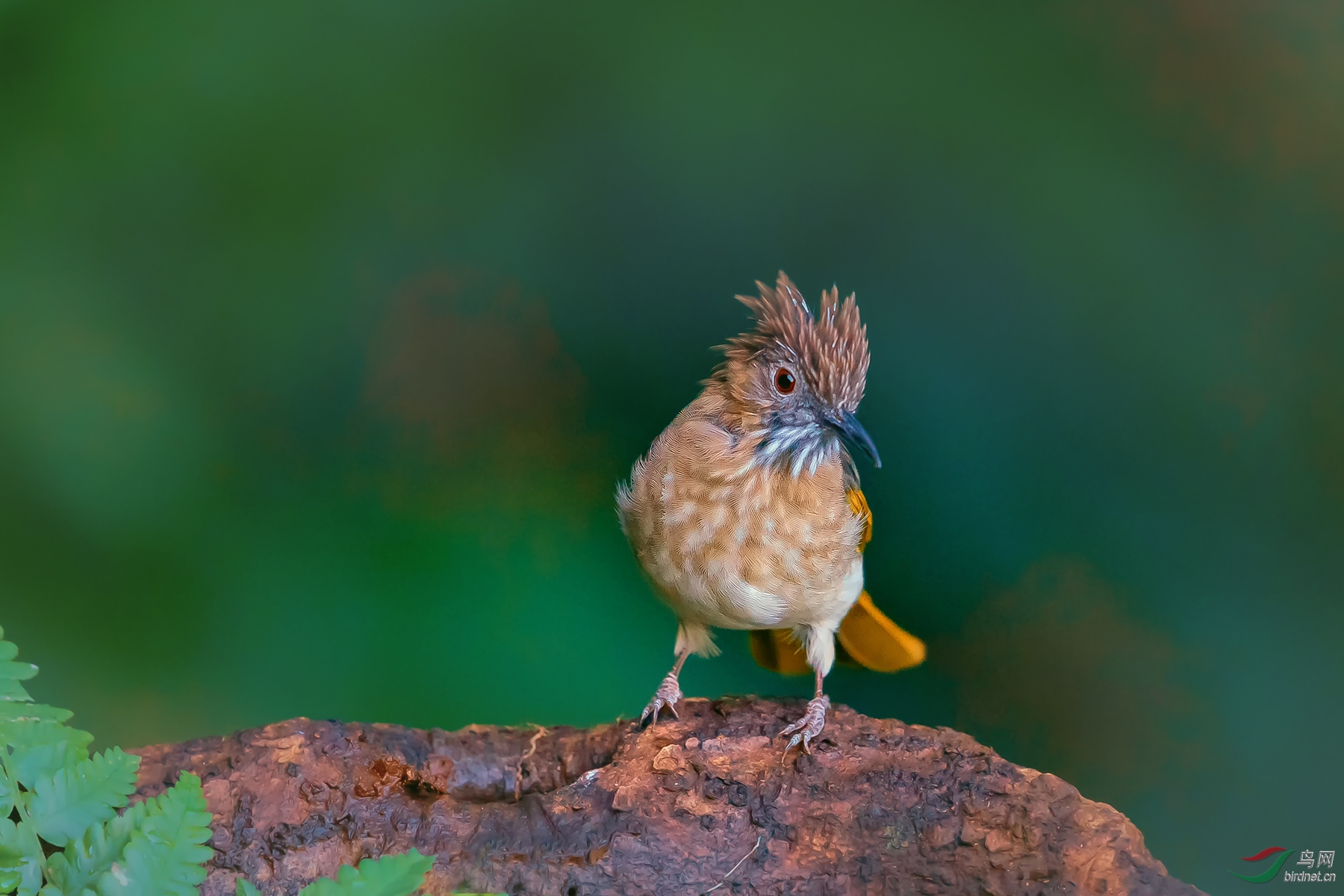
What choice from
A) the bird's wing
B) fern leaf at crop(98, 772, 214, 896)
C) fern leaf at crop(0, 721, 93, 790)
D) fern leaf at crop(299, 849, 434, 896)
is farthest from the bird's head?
fern leaf at crop(0, 721, 93, 790)

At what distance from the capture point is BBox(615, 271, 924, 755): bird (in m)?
2.81

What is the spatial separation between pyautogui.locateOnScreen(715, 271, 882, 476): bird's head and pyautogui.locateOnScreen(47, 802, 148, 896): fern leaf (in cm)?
186

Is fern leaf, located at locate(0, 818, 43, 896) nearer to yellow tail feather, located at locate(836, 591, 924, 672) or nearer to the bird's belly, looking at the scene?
the bird's belly

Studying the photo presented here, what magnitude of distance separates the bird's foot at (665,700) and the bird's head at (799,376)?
0.83 meters

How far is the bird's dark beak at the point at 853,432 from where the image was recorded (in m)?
2.76

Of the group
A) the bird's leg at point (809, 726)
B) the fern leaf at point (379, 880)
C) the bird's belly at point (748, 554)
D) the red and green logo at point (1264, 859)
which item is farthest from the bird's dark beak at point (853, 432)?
the red and green logo at point (1264, 859)

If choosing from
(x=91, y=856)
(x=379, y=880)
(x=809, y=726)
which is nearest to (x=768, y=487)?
(x=809, y=726)

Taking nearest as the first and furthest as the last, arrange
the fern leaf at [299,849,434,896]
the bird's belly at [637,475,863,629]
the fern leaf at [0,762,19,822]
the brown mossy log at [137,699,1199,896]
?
the fern leaf at [299,849,434,896], the fern leaf at [0,762,19,822], the brown mossy log at [137,699,1199,896], the bird's belly at [637,475,863,629]

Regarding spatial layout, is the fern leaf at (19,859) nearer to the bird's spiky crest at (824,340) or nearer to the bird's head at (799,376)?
the bird's head at (799,376)

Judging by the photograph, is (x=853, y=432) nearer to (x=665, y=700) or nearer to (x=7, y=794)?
(x=665, y=700)

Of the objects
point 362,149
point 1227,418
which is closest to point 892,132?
point 1227,418

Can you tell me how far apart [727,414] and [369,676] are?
2.15m

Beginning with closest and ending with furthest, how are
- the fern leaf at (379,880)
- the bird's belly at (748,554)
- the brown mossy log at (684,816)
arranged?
the fern leaf at (379,880) < the brown mossy log at (684,816) < the bird's belly at (748,554)

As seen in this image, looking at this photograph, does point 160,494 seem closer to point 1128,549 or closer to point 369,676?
point 369,676
